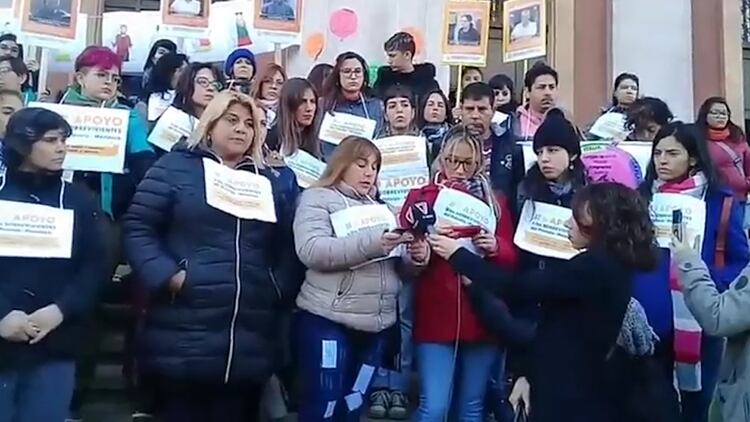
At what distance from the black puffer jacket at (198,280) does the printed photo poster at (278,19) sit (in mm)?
3815

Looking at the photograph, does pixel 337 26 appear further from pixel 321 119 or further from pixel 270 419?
pixel 270 419

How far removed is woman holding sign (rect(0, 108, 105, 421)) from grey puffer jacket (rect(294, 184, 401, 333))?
915mm

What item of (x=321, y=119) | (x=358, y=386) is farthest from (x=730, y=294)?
(x=321, y=119)

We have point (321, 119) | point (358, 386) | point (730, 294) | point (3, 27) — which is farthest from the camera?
point (3, 27)

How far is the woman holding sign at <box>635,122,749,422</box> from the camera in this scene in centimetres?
452

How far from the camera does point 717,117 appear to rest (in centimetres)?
682

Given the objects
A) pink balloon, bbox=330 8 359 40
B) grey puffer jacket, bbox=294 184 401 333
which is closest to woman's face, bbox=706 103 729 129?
grey puffer jacket, bbox=294 184 401 333

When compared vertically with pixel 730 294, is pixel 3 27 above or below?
above

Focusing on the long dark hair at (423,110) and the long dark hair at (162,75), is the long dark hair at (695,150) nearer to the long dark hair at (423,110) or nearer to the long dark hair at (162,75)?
the long dark hair at (423,110)

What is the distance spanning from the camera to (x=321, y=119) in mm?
5633

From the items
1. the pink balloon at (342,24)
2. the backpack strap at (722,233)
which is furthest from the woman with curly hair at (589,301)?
the pink balloon at (342,24)

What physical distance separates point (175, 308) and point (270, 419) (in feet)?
2.73

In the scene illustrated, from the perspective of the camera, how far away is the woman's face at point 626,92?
7062 millimetres

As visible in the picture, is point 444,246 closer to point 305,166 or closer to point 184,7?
point 305,166
